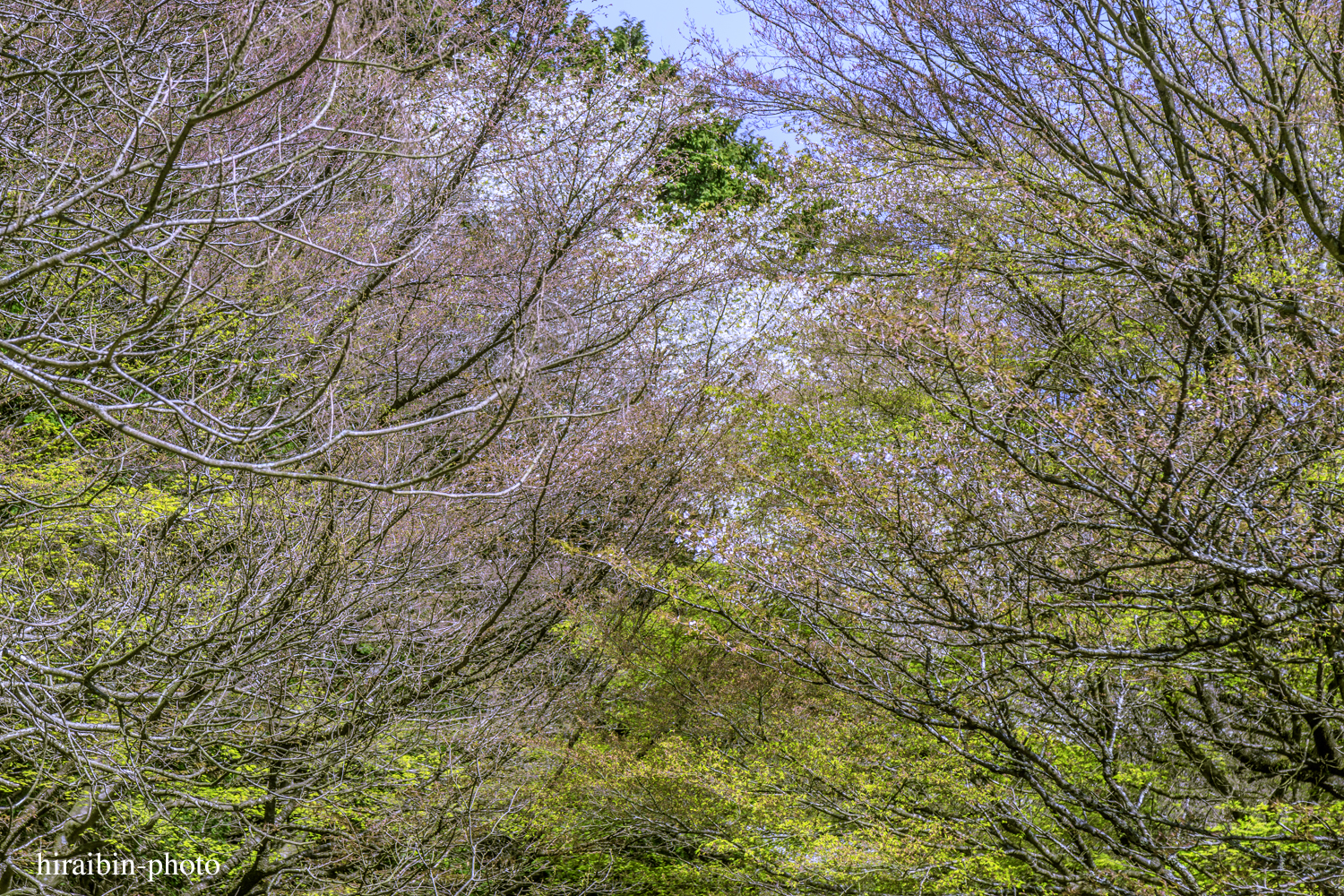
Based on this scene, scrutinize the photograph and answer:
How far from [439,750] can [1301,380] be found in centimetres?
559

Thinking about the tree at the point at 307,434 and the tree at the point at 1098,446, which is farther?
the tree at the point at 307,434

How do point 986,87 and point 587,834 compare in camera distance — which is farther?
point 587,834

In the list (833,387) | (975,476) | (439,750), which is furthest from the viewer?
(833,387)

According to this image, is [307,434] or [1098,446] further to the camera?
[307,434]

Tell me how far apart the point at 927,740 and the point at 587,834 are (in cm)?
346

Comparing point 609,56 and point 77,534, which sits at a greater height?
point 609,56

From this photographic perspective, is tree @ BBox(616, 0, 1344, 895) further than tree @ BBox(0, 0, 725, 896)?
No

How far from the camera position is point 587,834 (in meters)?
8.84

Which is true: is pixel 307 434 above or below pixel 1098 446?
below

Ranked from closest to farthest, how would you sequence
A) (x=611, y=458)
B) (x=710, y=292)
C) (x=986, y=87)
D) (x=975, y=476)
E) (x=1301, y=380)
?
(x=975, y=476)
(x=1301, y=380)
(x=986, y=87)
(x=611, y=458)
(x=710, y=292)

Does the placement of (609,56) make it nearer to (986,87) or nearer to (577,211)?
(577,211)

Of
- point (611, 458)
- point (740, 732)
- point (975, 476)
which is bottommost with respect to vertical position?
point (740, 732)

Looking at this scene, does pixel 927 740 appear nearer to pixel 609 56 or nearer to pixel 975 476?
pixel 975 476

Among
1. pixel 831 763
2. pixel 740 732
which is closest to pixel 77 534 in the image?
pixel 740 732
